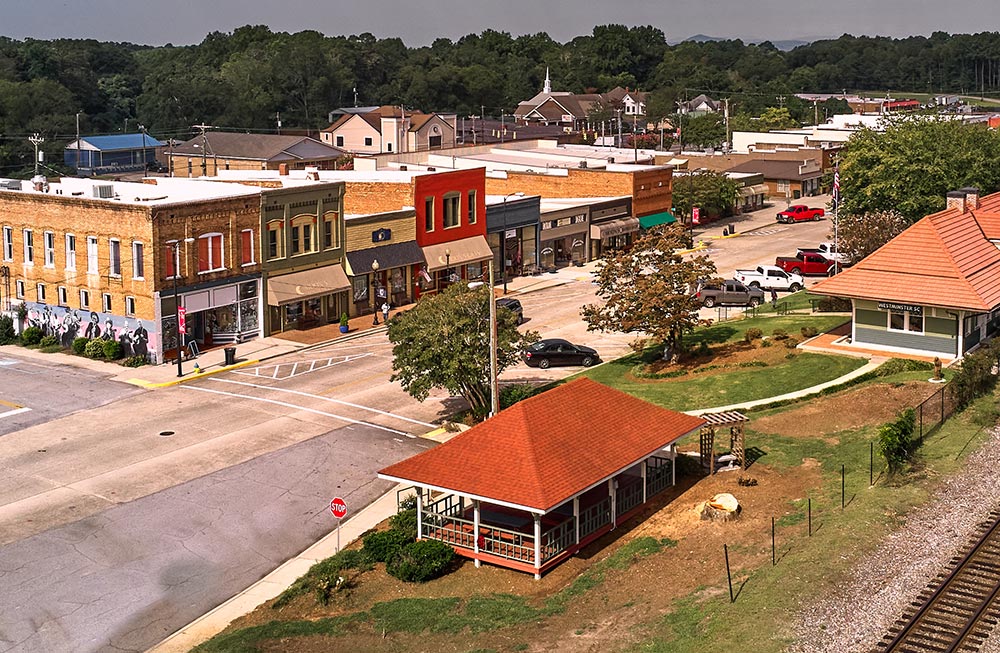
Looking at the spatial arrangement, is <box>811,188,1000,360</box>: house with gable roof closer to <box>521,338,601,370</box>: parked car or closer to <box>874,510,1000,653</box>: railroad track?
<box>521,338,601,370</box>: parked car

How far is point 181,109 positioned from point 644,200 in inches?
4252

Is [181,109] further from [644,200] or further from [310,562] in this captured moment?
[310,562]

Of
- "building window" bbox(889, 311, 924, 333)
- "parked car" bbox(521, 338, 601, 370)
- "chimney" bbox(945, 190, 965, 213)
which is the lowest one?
"parked car" bbox(521, 338, 601, 370)

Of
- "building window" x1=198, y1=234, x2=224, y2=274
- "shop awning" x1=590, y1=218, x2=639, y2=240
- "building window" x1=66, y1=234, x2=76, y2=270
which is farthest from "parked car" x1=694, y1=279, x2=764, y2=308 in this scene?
"building window" x1=66, y1=234, x2=76, y2=270

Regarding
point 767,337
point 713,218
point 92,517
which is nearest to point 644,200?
point 713,218

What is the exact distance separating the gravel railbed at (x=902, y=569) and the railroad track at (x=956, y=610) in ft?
0.84

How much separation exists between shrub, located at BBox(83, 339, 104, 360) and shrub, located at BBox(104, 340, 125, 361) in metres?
0.46

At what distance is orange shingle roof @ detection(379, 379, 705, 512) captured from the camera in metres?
32.6

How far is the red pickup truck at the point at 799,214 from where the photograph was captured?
107125 millimetres

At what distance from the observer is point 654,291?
52.2m

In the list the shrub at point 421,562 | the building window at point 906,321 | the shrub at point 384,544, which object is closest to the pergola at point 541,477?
the shrub at point 384,544

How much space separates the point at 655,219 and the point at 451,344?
52407mm

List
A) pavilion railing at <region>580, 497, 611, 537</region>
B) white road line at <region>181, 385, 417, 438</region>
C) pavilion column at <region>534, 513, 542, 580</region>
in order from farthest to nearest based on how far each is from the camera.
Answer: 1. white road line at <region>181, 385, 417, 438</region>
2. pavilion railing at <region>580, 497, 611, 537</region>
3. pavilion column at <region>534, 513, 542, 580</region>

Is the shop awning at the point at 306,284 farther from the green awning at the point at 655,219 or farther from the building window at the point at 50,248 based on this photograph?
the green awning at the point at 655,219
